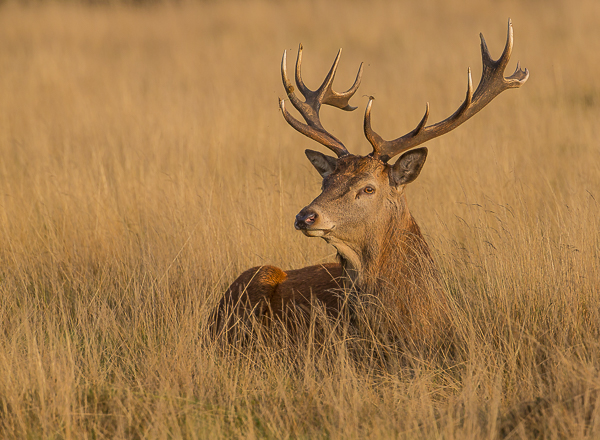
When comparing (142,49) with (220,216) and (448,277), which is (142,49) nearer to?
(220,216)

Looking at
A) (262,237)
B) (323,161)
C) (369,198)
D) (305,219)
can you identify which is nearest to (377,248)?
(369,198)

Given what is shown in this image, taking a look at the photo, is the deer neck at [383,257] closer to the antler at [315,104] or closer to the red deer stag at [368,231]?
the red deer stag at [368,231]

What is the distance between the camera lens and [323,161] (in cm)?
459

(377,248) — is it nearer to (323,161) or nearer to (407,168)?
(407,168)

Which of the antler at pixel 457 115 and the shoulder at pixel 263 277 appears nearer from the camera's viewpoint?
the antler at pixel 457 115

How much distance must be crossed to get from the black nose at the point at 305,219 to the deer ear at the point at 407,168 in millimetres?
653

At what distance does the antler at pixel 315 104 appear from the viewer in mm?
4559

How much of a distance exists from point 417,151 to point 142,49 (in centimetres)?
1185

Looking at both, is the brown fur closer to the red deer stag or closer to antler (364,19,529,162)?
the red deer stag

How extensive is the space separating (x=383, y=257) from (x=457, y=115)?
3.14 ft

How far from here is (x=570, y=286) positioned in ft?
13.5

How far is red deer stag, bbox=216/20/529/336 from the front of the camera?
4.09 metres

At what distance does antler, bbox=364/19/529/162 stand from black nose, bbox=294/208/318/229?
600 mm

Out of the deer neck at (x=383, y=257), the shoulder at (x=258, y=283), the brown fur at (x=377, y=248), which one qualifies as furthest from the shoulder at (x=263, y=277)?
the deer neck at (x=383, y=257)
